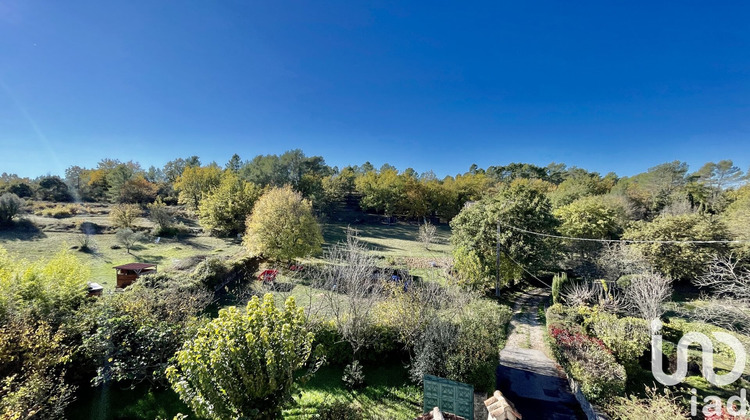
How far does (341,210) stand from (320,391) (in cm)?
5218

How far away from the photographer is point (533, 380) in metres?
10.3

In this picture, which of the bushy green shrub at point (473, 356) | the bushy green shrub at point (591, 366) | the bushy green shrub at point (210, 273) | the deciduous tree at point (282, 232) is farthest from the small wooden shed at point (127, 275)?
the bushy green shrub at point (591, 366)

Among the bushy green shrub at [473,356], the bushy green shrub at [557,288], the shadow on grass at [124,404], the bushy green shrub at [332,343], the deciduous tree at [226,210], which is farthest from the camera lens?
the deciduous tree at [226,210]

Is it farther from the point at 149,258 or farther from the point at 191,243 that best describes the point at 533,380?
the point at 191,243

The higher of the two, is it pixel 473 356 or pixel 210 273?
pixel 210 273

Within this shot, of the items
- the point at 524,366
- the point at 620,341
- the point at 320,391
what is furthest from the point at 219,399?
the point at 620,341

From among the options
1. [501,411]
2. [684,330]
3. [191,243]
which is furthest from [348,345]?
[191,243]

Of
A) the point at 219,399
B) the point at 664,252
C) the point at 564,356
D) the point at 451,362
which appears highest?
the point at 664,252

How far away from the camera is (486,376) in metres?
8.48

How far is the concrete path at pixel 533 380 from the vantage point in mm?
8695

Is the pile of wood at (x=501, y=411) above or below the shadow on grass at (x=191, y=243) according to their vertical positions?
above

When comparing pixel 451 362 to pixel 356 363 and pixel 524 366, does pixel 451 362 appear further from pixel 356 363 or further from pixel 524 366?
pixel 524 366

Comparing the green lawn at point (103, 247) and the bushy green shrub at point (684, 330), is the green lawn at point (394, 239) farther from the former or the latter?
the bushy green shrub at point (684, 330)

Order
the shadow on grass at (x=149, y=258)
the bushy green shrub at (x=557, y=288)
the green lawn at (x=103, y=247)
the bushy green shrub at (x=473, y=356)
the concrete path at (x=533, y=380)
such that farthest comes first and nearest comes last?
the shadow on grass at (x=149, y=258) < the green lawn at (x=103, y=247) < the bushy green shrub at (x=557, y=288) < the concrete path at (x=533, y=380) < the bushy green shrub at (x=473, y=356)
